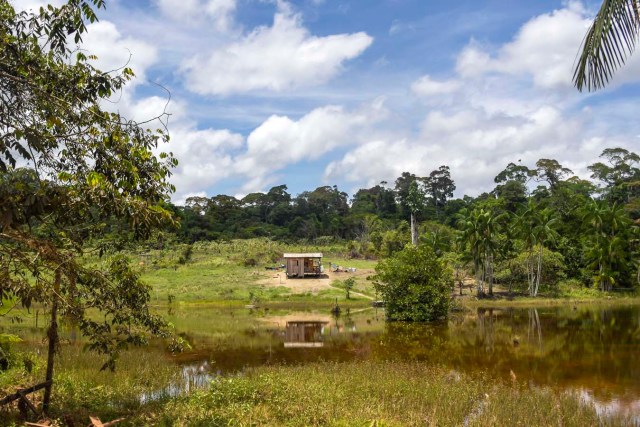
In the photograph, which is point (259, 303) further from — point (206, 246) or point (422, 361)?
point (206, 246)

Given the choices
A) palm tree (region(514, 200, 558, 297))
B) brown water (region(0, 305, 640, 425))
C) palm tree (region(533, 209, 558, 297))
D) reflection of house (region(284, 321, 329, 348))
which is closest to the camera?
brown water (region(0, 305, 640, 425))

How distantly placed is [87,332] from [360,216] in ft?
263

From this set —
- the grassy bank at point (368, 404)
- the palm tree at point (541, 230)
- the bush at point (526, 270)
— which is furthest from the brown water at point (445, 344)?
the bush at point (526, 270)

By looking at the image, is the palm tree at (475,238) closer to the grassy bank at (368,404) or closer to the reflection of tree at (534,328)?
the reflection of tree at (534,328)

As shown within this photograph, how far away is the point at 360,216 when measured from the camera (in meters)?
88.1

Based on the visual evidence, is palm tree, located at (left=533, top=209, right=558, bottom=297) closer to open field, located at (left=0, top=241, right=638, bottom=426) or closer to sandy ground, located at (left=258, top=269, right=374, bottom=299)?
sandy ground, located at (left=258, top=269, right=374, bottom=299)

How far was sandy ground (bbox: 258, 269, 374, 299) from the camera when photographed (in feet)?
150

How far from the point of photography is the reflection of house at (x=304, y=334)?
77.7 ft

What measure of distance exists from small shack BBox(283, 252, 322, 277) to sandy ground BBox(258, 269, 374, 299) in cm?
84

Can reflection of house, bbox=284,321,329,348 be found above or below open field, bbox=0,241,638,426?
below

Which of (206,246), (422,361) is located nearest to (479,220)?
(422,361)

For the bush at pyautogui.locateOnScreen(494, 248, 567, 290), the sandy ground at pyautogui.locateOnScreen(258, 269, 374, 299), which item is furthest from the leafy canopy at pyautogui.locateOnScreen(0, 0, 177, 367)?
the bush at pyautogui.locateOnScreen(494, 248, 567, 290)

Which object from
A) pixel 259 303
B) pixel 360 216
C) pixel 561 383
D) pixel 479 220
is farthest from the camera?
pixel 360 216

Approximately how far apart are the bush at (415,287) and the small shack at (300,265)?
17.6 m
